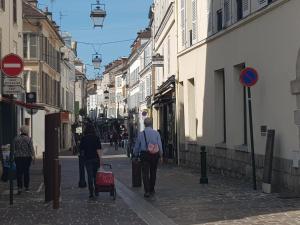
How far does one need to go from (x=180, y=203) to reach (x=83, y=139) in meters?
2.96

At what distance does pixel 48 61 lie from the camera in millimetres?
50438

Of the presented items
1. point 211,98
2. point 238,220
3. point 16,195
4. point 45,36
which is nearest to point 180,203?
point 238,220

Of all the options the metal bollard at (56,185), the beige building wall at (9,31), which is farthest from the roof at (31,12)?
the metal bollard at (56,185)

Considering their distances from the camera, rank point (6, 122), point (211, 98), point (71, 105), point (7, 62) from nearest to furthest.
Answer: point (7, 62)
point (211, 98)
point (6, 122)
point (71, 105)

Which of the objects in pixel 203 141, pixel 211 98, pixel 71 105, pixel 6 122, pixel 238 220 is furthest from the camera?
pixel 71 105

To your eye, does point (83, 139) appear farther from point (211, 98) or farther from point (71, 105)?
point (71, 105)

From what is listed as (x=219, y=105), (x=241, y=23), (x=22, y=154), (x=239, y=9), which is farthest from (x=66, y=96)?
(x=22, y=154)

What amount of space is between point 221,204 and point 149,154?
2586 millimetres

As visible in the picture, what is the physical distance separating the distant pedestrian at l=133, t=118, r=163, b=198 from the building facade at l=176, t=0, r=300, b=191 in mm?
2950

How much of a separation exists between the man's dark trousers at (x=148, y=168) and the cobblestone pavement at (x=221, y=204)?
32cm

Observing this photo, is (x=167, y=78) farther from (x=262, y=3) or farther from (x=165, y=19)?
(x=262, y=3)

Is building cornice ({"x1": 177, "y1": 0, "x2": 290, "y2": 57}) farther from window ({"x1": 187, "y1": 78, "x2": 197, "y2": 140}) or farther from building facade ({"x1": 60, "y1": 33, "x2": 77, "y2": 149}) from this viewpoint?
building facade ({"x1": 60, "y1": 33, "x2": 77, "y2": 149})

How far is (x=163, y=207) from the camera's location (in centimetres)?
1301

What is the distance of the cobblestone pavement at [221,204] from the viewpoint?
1111 cm
